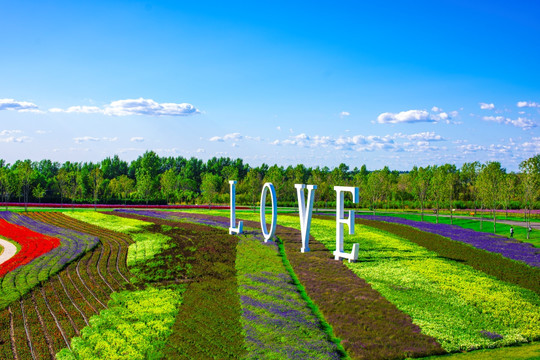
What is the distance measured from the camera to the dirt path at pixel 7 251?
2809 cm

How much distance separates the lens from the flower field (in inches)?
572

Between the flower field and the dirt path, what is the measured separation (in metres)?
2.60

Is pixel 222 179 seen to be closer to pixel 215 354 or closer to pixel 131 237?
pixel 131 237

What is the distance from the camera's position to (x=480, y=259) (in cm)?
2861

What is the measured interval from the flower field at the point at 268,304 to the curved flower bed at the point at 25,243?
4.78 feet

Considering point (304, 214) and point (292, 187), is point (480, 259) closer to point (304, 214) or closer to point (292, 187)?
point (304, 214)

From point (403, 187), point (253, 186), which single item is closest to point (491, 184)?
point (253, 186)

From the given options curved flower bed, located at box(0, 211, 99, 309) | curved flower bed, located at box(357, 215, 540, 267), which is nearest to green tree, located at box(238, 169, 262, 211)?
curved flower bed, located at box(357, 215, 540, 267)

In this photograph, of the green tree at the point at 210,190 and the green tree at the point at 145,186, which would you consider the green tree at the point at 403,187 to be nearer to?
the green tree at the point at 210,190

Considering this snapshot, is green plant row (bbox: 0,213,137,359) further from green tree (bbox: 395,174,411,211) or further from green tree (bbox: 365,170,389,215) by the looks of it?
green tree (bbox: 395,174,411,211)

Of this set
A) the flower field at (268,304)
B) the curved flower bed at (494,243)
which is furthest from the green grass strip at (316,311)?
the curved flower bed at (494,243)

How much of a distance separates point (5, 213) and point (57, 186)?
4519cm

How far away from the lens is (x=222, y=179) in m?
111

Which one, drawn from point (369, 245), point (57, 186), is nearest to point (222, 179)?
point (57, 186)
